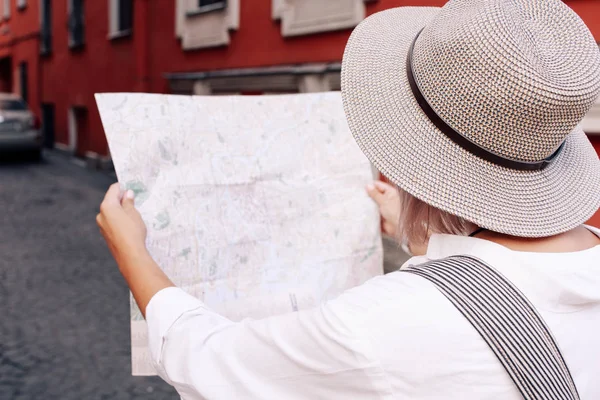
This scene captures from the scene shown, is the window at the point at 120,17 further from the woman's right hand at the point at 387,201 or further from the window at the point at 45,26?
the woman's right hand at the point at 387,201

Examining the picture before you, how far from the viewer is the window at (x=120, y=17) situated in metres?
11.2

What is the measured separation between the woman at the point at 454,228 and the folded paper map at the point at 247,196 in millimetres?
339

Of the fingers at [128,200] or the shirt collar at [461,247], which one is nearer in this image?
the shirt collar at [461,247]

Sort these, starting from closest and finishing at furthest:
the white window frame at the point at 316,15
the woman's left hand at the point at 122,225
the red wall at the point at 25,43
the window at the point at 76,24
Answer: the woman's left hand at the point at 122,225 → the white window frame at the point at 316,15 → the window at the point at 76,24 → the red wall at the point at 25,43

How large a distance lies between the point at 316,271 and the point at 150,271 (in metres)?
0.53

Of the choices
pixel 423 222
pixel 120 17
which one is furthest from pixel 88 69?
pixel 423 222

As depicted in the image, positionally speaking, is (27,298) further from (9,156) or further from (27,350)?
(9,156)

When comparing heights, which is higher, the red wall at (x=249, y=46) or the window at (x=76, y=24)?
the window at (x=76, y=24)

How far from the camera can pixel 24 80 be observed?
18.1 m

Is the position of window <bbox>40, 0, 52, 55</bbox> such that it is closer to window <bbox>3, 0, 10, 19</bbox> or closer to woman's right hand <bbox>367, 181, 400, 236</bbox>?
window <bbox>3, 0, 10, 19</bbox>

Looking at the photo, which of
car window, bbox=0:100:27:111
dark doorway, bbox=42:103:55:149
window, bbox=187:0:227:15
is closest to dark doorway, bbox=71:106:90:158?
car window, bbox=0:100:27:111

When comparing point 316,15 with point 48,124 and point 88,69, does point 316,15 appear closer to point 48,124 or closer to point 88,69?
point 88,69

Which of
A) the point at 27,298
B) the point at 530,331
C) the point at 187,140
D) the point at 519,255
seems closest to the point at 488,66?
the point at 519,255

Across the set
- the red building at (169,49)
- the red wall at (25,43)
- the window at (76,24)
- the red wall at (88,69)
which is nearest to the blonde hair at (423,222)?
the red building at (169,49)
